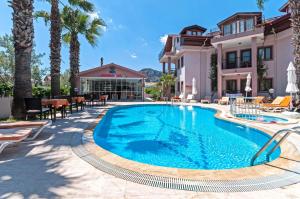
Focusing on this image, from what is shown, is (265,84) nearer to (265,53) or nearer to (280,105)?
(265,53)

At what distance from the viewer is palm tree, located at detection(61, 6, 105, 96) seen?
17797 millimetres

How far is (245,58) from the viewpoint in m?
24.0

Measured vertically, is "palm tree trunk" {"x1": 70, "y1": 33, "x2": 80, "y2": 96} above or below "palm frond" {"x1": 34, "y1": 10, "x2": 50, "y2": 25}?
below

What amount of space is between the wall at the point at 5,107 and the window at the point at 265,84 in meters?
21.7

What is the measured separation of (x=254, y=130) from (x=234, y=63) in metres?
18.1

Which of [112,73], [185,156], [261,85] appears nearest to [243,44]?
[261,85]

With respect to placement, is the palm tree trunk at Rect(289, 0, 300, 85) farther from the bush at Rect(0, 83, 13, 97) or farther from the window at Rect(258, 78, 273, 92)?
the bush at Rect(0, 83, 13, 97)

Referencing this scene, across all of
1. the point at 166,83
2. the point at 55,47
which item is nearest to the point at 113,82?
the point at 166,83

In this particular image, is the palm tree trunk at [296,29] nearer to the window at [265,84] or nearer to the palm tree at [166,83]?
the window at [265,84]

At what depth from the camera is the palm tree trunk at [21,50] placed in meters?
9.32

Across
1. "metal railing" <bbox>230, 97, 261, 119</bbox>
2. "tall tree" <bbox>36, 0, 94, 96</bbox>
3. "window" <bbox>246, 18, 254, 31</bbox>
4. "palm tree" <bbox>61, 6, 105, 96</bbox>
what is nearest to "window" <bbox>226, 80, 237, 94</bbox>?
"window" <bbox>246, 18, 254, 31</bbox>

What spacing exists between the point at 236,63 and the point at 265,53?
2.98 meters

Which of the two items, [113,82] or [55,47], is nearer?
[55,47]

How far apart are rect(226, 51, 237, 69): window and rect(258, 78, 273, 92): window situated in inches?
130
